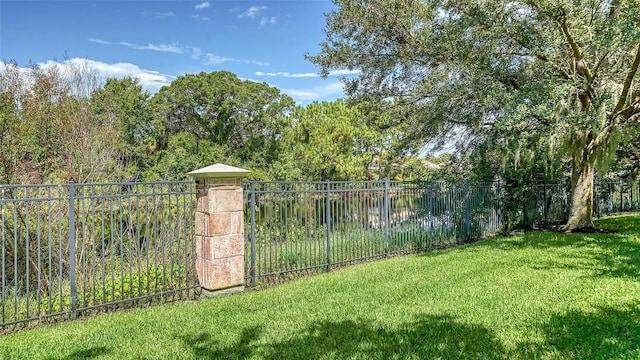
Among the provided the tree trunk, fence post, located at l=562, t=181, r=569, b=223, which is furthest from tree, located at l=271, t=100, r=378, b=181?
the tree trunk

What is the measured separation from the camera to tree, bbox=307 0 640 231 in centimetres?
784

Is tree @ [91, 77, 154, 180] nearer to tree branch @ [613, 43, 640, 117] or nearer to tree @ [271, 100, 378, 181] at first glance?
tree @ [271, 100, 378, 181]

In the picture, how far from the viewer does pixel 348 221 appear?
7.40 m

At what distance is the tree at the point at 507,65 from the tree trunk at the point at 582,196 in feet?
0.09

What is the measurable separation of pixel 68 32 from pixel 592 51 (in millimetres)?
16339

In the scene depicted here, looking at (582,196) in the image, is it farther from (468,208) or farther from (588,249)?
(588,249)

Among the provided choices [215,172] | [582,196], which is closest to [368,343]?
[215,172]

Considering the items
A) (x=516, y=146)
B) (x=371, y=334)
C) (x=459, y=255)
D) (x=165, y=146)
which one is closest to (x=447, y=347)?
(x=371, y=334)

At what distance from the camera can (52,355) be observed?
3312mm

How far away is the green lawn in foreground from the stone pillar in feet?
1.30

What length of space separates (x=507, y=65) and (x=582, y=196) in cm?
399

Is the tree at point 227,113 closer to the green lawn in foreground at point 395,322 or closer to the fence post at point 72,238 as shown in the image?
the green lawn in foreground at point 395,322

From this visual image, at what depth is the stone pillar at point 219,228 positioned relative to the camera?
5.26 meters

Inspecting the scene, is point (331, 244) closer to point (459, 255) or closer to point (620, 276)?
point (459, 255)
